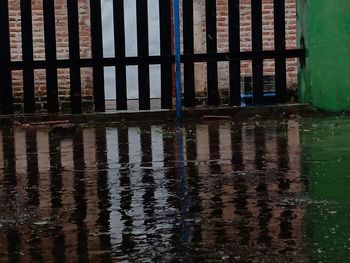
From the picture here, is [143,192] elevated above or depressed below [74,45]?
below

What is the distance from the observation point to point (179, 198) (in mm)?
4340

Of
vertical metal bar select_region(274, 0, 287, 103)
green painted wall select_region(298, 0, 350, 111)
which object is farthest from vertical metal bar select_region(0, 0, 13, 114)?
green painted wall select_region(298, 0, 350, 111)

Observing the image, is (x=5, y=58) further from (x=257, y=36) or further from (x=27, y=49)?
(x=257, y=36)

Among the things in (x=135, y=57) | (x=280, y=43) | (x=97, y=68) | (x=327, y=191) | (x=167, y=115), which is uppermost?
(x=280, y=43)

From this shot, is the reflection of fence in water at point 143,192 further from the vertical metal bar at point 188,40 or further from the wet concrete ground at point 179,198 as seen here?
the vertical metal bar at point 188,40

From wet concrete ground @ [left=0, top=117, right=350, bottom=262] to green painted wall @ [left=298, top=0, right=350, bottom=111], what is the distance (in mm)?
1725

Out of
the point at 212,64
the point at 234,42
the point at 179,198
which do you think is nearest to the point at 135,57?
the point at 212,64

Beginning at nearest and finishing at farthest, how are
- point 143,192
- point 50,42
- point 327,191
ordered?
point 327,191 < point 143,192 < point 50,42

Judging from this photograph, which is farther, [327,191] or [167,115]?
[167,115]

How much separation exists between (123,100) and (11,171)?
370 cm

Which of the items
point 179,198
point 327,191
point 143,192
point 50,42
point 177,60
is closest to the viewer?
point 179,198

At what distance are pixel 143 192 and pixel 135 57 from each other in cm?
472

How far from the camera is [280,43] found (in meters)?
9.29

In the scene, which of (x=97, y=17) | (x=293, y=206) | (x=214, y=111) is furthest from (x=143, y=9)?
(x=293, y=206)
